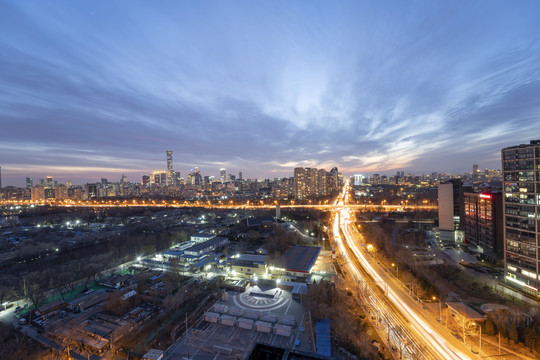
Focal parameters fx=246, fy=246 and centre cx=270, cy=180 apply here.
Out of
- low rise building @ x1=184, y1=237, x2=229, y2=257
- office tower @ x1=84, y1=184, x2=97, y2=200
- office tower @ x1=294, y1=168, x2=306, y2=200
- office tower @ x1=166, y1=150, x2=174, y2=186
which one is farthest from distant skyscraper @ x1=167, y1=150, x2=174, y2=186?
low rise building @ x1=184, y1=237, x2=229, y2=257

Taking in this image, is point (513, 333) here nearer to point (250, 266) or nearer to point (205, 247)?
point (250, 266)

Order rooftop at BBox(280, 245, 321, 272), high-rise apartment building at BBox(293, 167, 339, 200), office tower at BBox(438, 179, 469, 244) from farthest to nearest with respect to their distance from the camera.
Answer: high-rise apartment building at BBox(293, 167, 339, 200) → office tower at BBox(438, 179, 469, 244) → rooftop at BBox(280, 245, 321, 272)

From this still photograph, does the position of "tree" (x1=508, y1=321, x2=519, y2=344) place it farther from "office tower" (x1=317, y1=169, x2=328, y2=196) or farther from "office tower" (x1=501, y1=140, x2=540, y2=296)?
"office tower" (x1=317, y1=169, x2=328, y2=196)

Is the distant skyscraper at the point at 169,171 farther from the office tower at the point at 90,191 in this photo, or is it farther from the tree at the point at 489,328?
the tree at the point at 489,328

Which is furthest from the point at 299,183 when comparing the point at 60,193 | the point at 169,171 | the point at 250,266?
the point at 169,171

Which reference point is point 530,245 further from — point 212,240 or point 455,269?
point 212,240

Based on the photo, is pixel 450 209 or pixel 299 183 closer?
pixel 450 209
